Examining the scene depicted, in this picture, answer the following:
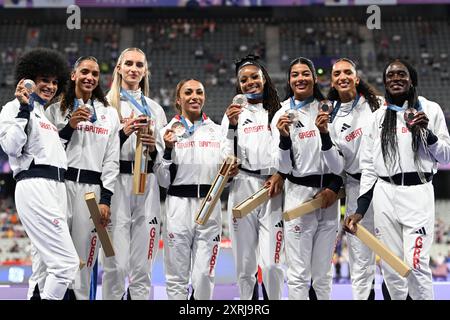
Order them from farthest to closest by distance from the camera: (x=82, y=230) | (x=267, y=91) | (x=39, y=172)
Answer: (x=267, y=91)
(x=82, y=230)
(x=39, y=172)

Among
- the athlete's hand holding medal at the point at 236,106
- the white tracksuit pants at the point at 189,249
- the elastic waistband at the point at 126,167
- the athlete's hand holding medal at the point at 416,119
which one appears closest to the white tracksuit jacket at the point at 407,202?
the athlete's hand holding medal at the point at 416,119

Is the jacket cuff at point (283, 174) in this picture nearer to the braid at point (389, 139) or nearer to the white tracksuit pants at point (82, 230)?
the braid at point (389, 139)

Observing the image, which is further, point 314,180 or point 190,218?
point 190,218

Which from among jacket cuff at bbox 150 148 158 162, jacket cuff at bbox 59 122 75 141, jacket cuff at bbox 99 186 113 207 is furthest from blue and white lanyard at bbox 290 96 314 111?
jacket cuff at bbox 59 122 75 141

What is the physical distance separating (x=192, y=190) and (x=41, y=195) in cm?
149

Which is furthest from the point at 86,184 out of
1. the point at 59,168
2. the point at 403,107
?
the point at 403,107

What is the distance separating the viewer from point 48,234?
186 inches

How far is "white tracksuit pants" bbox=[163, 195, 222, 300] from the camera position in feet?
18.4

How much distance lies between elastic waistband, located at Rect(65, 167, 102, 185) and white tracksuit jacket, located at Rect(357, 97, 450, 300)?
2378 millimetres
